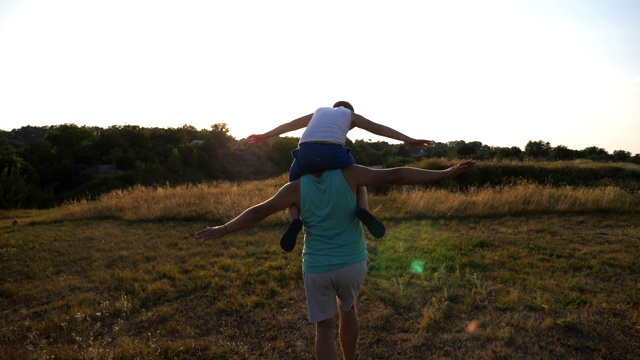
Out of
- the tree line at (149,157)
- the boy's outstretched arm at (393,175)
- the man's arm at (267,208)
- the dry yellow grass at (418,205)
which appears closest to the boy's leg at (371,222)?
the boy's outstretched arm at (393,175)

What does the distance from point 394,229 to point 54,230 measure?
9.58 meters

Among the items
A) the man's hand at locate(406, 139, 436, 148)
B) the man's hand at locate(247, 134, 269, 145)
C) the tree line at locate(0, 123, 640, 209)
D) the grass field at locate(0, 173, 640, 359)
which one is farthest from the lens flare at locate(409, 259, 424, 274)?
the tree line at locate(0, 123, 640, 209)

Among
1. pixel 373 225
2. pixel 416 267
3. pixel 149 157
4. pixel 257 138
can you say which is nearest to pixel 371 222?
pixel 373 225

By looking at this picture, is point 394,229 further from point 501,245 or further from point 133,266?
point 133,266

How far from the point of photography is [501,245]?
24.4 feet

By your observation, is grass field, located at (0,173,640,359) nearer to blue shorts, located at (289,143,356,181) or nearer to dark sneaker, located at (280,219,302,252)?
dark sneaker, located at (280,219,302,252)

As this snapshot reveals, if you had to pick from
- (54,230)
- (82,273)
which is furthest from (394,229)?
(54,230)

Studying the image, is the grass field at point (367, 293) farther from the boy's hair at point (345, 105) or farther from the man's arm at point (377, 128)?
the boy's hair at point (345, 105)

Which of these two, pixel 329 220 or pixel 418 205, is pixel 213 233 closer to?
pixel 329 220

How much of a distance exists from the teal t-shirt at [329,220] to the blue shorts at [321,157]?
0.16ft

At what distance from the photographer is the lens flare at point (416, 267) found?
19.9ft

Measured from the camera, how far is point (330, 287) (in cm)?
249

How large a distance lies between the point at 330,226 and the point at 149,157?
52.6 meters

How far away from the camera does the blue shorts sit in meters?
2.38
